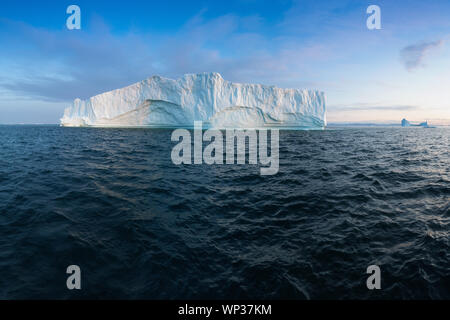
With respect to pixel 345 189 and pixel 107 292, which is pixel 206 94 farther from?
pixel 107 292

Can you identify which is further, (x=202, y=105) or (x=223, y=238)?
(x=202, y=105)

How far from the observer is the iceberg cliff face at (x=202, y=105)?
112 ft

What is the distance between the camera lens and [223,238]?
12.2 feet

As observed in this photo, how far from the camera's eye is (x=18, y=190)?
593cm

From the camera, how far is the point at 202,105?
1379 inches

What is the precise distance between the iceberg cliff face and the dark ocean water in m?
29.6

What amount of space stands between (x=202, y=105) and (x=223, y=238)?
109ft

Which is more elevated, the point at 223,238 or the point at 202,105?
the point at 202,105

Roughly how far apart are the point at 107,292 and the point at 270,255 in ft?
7.31

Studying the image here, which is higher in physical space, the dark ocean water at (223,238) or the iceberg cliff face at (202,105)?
the iceberg cliff face at (202,105)

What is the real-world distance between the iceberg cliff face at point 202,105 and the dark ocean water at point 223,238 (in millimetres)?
29585

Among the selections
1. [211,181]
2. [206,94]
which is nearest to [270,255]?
[211,181]

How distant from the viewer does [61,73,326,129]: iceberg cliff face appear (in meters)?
34.2

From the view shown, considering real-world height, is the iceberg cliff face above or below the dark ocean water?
above
